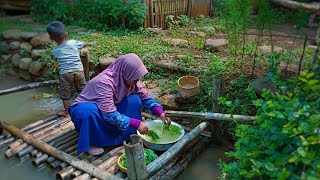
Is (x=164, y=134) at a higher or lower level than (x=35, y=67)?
lower

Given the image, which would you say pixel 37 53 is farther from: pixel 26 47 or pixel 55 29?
pixel 55 29

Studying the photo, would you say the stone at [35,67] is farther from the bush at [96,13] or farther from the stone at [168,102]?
the stone at [168,102]

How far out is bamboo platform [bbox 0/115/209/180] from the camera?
3.17 meters

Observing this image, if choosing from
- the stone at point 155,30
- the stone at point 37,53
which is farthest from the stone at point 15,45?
the stone at point 155,30

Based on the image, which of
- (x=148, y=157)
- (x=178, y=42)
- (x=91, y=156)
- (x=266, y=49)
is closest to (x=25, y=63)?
(x=178, y=42)

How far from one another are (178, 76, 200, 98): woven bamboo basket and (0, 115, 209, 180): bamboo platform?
0.64 m

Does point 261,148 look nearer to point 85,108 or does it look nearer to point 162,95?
point 85,108

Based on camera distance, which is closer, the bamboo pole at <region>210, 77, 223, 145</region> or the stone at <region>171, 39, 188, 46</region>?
the bamboo pole at <region>210, 77, 223, 145</region>

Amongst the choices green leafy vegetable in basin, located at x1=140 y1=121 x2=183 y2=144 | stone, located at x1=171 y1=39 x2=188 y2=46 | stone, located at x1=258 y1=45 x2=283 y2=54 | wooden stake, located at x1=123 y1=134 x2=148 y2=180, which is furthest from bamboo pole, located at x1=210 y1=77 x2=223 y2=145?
stone, located at x1=171 y1=39 x2=188 y2=46

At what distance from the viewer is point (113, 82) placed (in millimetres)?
3404

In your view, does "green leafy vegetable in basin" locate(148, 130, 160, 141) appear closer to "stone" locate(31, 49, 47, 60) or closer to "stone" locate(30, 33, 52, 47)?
"stone" locate(31, 49, 47, 60)

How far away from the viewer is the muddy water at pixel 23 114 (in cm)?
356

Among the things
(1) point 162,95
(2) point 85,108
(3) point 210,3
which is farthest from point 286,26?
(2) point 85,108

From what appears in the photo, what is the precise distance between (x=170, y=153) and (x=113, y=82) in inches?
39.4
